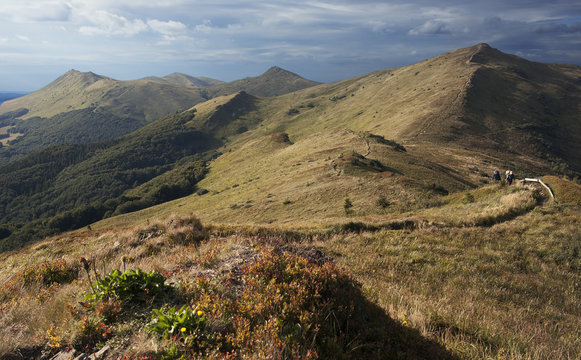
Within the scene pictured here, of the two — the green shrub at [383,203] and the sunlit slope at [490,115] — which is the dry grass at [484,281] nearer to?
the green shrub at [383,203]

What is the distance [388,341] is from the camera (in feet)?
14.4

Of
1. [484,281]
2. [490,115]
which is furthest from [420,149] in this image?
[484,281]

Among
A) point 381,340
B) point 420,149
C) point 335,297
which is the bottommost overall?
point 420,149

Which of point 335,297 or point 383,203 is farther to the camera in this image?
point 383,203

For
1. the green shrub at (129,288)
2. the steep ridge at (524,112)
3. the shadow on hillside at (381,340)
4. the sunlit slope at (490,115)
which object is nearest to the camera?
the shadow on hillside at (381,340)

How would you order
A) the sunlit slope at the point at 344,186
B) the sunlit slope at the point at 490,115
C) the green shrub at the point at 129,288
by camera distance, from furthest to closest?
1. the sunlit slope at the point at 490,115
2. the sunlit slope at the point at 344,186
3. the green shrub at the point at 129,288

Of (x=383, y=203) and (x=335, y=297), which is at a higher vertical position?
(x=335, y=297)

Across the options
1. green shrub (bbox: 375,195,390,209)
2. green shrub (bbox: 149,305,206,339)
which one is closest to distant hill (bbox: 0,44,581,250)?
green shrub (bbox: 375,195,390,209)

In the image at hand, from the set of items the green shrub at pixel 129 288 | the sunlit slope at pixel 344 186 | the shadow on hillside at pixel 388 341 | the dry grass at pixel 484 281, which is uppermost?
the green shrub at pixel 129 288

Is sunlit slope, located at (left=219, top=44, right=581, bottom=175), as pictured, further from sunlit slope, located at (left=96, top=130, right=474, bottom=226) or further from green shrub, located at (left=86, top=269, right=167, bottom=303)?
green shrub, located at (left=86, top=269, right=167, bottom=303)

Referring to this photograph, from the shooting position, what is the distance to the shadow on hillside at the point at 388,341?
166 inches

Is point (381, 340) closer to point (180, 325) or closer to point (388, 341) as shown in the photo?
point (388, 341)

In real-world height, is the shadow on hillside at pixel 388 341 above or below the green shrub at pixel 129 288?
below

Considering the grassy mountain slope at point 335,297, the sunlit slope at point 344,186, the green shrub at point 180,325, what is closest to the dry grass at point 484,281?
the grassy mountain slope at point 335,297
